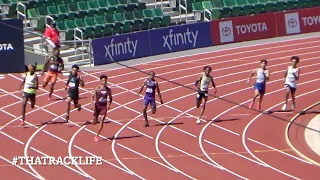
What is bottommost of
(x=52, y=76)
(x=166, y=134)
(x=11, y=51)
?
(x=166, y=134)

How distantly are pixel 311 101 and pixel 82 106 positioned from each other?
6.27 meters

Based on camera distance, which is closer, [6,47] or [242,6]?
[6,47]

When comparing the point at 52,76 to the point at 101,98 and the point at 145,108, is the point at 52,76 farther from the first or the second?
the point at 101,98

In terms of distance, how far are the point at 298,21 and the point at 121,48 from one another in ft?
31.4

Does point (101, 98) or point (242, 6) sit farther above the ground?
point (242, 6)

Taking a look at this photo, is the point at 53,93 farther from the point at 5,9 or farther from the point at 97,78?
the point at 5,9

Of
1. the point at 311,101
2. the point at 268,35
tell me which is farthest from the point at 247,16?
the point at 311,101

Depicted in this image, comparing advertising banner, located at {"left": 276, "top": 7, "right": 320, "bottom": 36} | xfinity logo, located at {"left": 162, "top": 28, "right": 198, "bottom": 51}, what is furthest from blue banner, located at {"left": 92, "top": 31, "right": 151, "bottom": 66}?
advertising banner, located at {"left": 276, "top": 7, "right": 320, "bottom": 36}

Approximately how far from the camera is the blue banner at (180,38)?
31.3m

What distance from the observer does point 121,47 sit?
97.3ft

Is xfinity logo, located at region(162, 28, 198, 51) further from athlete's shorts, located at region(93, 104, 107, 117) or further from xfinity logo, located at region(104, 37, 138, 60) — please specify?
athlete's shorts, located at region(93, 104, 107, 117)

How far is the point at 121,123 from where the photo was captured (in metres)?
22.2

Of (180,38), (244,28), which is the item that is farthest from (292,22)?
(180,38)

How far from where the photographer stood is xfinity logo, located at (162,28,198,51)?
31750 millimetres
